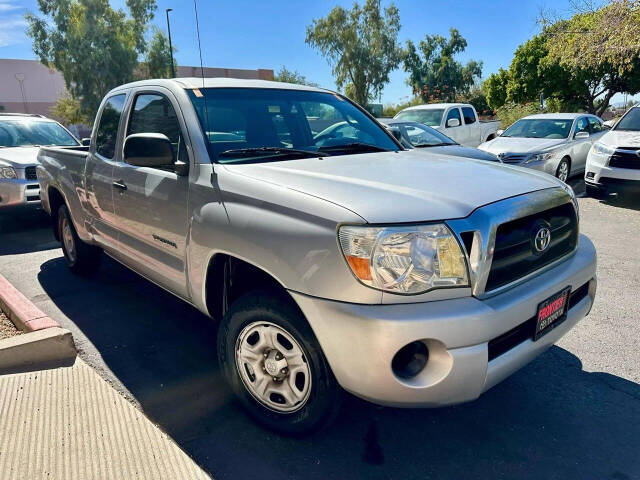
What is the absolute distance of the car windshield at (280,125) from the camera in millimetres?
3025

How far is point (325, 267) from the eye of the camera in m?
2.11

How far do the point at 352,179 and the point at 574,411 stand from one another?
1.83m

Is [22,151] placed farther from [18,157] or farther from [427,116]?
[427,116]

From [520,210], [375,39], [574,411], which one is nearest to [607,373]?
[574,411]

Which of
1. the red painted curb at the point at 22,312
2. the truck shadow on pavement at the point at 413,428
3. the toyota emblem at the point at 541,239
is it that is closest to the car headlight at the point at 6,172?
the red painted curb at the point at 22,312

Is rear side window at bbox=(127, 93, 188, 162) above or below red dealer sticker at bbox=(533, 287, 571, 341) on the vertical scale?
above

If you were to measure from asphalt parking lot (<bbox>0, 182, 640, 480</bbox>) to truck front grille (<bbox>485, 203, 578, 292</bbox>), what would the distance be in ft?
2.90

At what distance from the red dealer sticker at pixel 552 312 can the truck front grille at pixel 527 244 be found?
0.17 metres

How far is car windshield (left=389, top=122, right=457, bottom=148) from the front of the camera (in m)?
9.02

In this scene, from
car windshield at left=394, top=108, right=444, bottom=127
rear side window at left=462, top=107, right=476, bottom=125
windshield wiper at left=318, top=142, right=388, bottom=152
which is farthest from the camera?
rear side window at left=462, top=107, right=476, bottom=125

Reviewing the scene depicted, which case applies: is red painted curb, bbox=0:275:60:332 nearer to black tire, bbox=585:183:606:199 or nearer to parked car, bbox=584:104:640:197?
parked car, bbox=584:104:640:197

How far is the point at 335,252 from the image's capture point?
2088 mm

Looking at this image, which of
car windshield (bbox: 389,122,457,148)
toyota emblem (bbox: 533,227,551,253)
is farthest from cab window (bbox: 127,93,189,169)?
car windshield (bbox: 389,122,457,148)

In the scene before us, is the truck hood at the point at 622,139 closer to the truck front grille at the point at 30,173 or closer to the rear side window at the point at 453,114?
the rear side window at the point at 453,114
